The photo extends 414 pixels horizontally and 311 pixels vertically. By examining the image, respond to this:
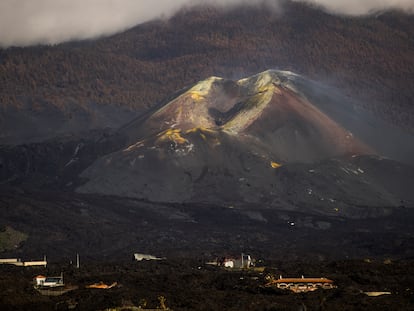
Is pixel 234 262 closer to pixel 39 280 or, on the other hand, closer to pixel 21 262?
pixel 21 262

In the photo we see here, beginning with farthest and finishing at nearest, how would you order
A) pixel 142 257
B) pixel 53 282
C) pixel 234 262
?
1. pixel 142 257
2. pixel 234 262
3. pixel 53 282

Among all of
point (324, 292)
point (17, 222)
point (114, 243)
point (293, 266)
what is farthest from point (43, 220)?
point (324, 292)

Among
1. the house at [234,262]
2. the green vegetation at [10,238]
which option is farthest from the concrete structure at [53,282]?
the green vegetation at [10,238]

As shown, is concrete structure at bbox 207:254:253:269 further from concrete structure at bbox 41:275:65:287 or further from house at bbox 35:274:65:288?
house at bbox 35:274:65:288

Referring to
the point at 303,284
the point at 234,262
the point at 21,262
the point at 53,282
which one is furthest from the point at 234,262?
the point at 303,284

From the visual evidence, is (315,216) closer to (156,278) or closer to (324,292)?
(156,278)

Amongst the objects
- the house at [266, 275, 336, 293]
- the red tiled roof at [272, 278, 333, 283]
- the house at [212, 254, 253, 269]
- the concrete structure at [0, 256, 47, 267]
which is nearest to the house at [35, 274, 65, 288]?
the house at [266, 275, 336, 293]
